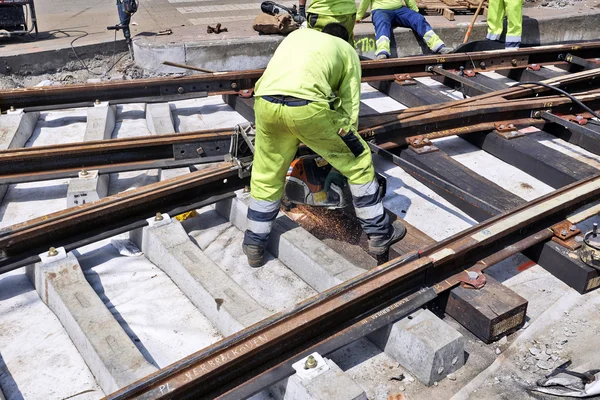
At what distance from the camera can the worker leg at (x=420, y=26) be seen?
32.0ft

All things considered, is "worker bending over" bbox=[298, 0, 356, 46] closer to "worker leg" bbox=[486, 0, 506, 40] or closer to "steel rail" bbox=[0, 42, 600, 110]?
"steel rail" bbox=[0, 42, 600, 110]

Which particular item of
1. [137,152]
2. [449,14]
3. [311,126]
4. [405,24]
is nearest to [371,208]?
[311,126]

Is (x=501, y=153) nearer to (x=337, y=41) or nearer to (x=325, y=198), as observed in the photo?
(x=325, y=198)

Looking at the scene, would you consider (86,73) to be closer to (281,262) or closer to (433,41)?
(433,41)

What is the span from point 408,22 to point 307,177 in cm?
604

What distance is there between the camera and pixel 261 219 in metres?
4.33

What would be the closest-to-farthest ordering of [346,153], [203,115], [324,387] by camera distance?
[324,387]
[346,153]
[203,115]

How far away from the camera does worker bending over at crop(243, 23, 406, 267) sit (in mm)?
3861

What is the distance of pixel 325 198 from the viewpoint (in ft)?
15.6

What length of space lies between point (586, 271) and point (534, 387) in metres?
1.11

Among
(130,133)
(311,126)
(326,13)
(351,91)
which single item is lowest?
(130,133)

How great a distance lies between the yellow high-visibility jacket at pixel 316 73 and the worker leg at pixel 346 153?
0.08 meters

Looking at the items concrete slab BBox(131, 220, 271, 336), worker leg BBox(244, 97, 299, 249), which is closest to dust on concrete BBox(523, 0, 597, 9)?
worker leg BBox(244, 97, 299, 249)

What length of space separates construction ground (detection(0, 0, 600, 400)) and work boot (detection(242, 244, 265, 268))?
0.18 ft
